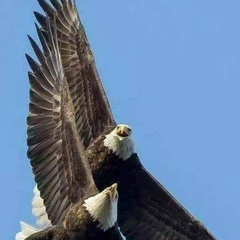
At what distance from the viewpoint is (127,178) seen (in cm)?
1460

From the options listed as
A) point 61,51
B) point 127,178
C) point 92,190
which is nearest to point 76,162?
point 92,190

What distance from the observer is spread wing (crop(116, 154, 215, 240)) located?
1487cm

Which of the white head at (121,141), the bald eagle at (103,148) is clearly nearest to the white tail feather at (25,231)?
the bald eagle at (103,148)

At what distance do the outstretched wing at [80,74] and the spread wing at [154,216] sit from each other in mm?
654

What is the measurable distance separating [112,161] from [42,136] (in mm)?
803

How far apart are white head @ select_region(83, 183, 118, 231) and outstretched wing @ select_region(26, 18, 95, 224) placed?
11.6 inches

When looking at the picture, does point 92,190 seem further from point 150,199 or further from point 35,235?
point 150,199

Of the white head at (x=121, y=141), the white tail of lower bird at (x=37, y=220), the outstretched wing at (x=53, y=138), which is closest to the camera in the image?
the outstretched wing at (x=53, y=138)

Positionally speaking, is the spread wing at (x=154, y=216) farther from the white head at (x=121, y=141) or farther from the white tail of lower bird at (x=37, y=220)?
the white tail of lower bird at (x=37, y=220)

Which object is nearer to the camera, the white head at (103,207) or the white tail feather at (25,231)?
the white head at (103,207)

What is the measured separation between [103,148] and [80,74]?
3.90ft

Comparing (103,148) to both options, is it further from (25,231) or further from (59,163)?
(25,231)

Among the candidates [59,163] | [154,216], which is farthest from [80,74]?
[59,163]

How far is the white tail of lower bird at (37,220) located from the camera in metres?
13.9
